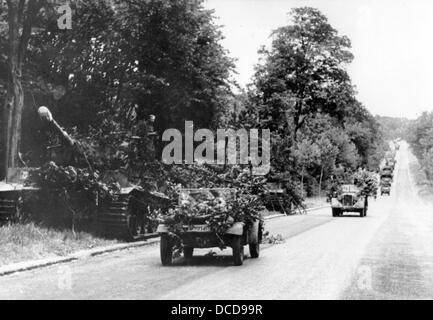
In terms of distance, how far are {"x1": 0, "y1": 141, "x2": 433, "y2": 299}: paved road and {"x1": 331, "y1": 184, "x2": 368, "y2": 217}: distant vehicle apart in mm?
19367

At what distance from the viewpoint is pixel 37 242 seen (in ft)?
51.8

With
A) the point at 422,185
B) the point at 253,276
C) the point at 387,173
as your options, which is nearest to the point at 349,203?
the point at 253,276

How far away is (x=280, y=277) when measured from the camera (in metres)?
11.6

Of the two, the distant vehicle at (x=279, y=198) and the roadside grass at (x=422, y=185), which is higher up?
the distant vehicle at (x=279, y=198)

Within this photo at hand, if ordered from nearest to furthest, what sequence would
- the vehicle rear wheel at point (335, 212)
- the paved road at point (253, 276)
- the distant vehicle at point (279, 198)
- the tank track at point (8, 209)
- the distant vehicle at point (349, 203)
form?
the paved road at point (253, 276) < the tank track at point (8, 209) < the distant vehicle at point (279, 198) < the distant vehicle at point (349, 203) < the vehicle rear wheel at point (335, 212)

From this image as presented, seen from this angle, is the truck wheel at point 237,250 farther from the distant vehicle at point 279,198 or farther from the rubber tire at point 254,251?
the distant vehicle at point 279,198

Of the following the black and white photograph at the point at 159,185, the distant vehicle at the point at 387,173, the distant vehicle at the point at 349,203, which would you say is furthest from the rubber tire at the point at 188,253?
the distant vehicle at the point at 387,173

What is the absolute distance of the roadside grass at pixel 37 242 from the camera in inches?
564

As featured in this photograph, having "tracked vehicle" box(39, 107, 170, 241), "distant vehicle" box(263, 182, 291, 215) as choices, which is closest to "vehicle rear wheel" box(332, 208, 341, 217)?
"distant vehicle" box(263, 182, 291, 215)

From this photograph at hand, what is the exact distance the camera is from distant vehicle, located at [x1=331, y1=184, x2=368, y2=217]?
3759cm

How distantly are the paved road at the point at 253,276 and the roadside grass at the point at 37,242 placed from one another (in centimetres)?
111

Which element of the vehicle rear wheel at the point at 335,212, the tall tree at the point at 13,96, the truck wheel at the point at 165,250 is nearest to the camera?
the truck wheel at the point at 165,250

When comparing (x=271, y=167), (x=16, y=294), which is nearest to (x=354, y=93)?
(x=271, y=167)
